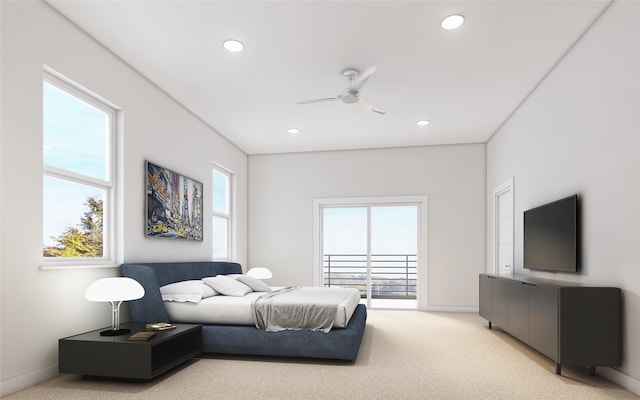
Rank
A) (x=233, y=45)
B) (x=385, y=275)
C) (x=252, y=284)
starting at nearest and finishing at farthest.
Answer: (x=233, y=45) → (x=252, y=284) → (x=385, y=275)

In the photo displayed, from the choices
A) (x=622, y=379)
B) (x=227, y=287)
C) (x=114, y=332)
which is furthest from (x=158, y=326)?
(x=622, y=379)

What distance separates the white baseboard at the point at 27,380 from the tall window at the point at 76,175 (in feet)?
2.60

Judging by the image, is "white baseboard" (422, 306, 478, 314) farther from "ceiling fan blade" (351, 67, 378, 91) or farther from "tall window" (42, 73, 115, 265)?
"tall window" (42, 73, 115, 265)

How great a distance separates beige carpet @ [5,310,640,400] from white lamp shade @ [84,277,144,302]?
2.05ft

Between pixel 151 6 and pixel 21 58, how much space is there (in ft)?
3.17

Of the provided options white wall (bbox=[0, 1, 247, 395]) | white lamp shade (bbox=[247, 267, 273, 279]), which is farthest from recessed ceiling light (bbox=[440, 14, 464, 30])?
white lamp shade (bbox=[247, 267, 273, 279])

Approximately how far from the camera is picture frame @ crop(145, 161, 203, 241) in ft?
14.7

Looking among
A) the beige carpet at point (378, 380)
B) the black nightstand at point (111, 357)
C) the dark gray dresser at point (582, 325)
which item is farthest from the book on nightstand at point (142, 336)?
the dark gray dresser at point (582, 325)

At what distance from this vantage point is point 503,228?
618 centimetres

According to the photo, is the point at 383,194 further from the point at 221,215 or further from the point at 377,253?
the point at 221,215

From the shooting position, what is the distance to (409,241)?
7324mm

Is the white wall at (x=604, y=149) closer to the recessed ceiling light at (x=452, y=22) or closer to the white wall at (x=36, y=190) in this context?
the recessed ceiling light at (x=452, y=22)

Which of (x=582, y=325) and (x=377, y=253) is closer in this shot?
(x=582, y=325)

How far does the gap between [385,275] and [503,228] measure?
2.11 meters
